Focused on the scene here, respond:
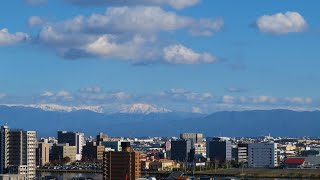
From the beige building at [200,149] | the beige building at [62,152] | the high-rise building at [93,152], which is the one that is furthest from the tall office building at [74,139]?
the beige building at [200,149]

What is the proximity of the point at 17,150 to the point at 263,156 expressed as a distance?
24.3 metres

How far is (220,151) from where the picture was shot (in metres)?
70.9

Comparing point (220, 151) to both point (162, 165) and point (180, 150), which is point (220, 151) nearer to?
point (180, 150)

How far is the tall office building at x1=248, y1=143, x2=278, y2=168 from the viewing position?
210 ft

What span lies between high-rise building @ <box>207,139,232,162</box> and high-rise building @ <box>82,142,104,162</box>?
30.4 feet

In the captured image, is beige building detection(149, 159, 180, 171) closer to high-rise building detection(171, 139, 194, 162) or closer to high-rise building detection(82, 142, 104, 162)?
high-rise building detection(82, 142, 104, 162)

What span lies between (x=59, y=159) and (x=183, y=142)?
11606 mm

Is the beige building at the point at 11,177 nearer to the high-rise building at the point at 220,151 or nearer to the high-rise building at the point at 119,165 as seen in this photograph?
the high-rise building at the point at 119,165

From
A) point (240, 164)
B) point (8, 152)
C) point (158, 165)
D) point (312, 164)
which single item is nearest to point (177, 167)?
point (158, 165)

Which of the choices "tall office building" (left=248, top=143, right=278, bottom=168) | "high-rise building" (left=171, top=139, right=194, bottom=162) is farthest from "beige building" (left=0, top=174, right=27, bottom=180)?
"high-rise building" (left=171, top=139, right=194, bottom=162)

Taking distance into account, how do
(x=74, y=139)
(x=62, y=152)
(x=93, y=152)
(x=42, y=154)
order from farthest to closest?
(x=74, y=139) → (x=93, y=152) → (x=62, y=152) → (x=42, y=154)

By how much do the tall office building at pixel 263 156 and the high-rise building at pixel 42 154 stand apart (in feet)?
51.7

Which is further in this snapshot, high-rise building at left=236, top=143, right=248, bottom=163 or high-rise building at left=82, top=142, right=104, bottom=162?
high-rise building at left=236, top=143, right=248, bottom=163

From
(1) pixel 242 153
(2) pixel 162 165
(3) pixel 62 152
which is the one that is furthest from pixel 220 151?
(3) pixel 62 152
